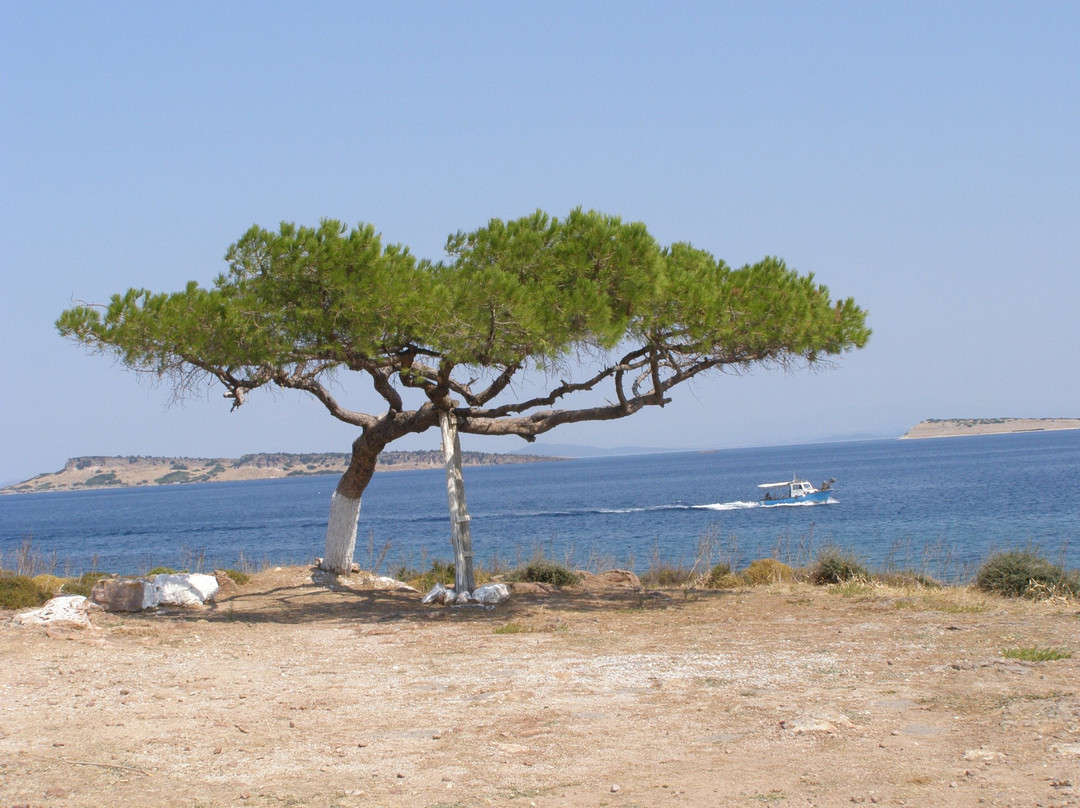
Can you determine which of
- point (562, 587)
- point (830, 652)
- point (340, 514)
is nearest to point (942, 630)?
point (830, 652)

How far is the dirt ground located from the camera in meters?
4.73

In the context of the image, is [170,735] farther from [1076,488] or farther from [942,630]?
[1076,488]

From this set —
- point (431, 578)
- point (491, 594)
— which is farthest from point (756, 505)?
point (491, 594)

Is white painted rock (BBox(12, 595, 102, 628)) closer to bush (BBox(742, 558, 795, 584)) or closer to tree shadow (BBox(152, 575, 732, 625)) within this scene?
tree shadow (BBox(152, 575, 732, 625))

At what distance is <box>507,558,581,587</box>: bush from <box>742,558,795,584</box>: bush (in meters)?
2.80

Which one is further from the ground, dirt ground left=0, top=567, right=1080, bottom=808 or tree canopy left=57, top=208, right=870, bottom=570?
tree canopy left=57, top=208, right=870, bottom=570

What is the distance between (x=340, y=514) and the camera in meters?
14.1

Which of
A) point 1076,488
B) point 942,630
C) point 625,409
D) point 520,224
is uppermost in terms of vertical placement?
point 520,224

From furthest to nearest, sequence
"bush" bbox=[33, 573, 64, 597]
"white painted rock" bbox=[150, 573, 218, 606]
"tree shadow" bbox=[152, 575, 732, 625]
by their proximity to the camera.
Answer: "bush" bbox=[33, 573, 64, 597] < "white painted rock" bbox=[150, 573, 218, 606] < "tree shadow" bbox=[152, 575, 732, 625]

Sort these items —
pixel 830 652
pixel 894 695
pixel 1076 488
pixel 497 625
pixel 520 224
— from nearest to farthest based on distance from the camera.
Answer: pixel 894 695, pixel 830 652, pixel 497 625, pixel 520 224, pixel 1076 488

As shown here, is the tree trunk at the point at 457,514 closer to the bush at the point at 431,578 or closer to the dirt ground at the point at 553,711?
the dirt ground at the point at 553,711

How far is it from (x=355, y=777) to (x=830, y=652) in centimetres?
484

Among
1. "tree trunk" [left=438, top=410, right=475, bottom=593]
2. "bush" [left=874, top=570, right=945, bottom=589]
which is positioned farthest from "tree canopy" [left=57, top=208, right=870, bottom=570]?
"bush" [left=874, top=570, right=945, bottom=589]

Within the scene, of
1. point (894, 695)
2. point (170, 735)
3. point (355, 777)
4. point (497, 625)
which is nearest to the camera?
point (355, 777)
